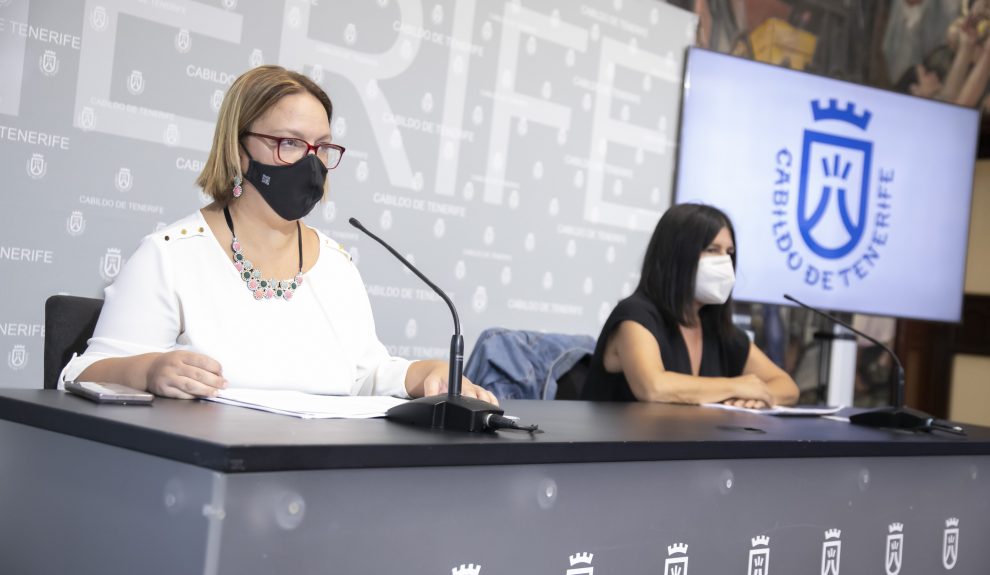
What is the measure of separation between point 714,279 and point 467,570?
1.83 m

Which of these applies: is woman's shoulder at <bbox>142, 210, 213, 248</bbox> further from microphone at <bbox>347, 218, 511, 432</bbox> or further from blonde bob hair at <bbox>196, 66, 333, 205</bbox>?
microphone at <bbox>347, 218, 511, 432</bbox>

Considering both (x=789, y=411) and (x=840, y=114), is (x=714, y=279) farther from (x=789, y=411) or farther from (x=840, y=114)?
(x=840, y=114)

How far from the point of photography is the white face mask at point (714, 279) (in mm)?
2955

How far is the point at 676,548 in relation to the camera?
1.56m

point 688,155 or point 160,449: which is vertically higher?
point 688,155

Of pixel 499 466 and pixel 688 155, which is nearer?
pixel 499 466

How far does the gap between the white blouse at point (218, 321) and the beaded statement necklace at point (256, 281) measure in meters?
0.01

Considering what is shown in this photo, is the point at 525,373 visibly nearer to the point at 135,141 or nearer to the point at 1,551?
the point at 135,141

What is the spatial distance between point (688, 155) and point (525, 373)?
5.52ft

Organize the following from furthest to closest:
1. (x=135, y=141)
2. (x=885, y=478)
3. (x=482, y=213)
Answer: (x=482, y=213), (x=135, y=141), (x=885, y=478)

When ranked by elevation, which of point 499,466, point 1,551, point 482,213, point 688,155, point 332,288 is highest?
point 688,155

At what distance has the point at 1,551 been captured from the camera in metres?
1.36

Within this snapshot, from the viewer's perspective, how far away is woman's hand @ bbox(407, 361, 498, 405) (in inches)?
67.3

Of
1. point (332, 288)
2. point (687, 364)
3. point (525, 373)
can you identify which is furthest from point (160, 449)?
point (687, 364)
